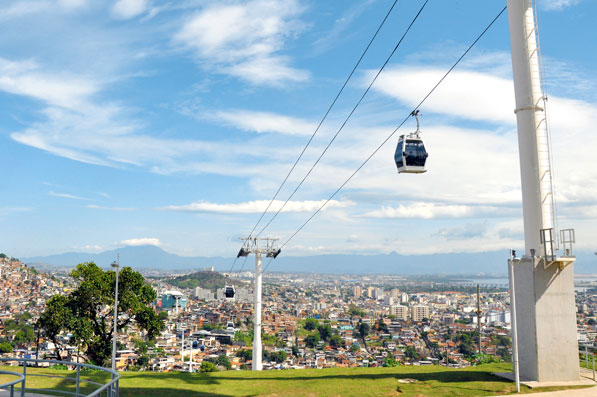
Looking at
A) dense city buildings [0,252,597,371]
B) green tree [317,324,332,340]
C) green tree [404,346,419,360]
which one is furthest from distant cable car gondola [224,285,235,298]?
green tree [317,324,332,340]

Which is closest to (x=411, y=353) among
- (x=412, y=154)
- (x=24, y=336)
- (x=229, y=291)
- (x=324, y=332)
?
(x=324, y=332)

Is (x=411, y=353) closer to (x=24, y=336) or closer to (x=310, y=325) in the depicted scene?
(x=310, y=325)

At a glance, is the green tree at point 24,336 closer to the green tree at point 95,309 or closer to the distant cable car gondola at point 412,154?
the green tree at point 95,309

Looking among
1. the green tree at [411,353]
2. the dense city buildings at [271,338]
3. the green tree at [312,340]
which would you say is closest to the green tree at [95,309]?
the dense city buildings at [271,338]

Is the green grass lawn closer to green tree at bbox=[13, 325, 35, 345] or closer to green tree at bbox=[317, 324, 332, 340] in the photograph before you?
green tree at bbox=[13, 325, 35, 345]

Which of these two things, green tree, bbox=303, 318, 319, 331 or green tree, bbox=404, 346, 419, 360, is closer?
green tree, bbox=404, 346, 419, 360
